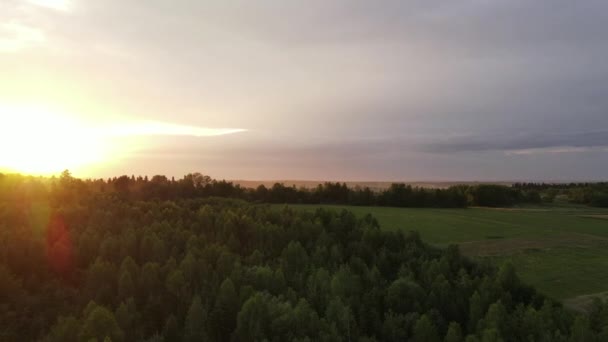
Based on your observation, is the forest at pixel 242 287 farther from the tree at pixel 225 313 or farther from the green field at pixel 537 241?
the green field at pixel 537 241

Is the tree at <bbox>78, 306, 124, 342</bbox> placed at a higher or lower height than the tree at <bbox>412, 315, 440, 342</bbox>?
higher

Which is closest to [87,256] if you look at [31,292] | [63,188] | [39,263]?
[39,263]

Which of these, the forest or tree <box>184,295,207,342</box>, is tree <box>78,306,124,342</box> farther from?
tree <box>184,295,207,342</box>

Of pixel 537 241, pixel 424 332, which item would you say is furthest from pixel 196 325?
pixel 537 241

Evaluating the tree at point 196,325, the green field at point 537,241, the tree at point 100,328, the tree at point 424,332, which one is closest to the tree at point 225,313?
the tree at point 196,325

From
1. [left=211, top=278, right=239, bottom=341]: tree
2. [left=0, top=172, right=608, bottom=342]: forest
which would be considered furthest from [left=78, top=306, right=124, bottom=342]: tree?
[left=211, top=278, right=239, bottom=341]: tree
